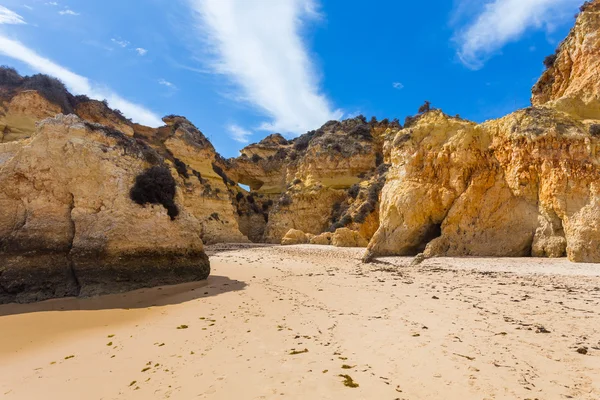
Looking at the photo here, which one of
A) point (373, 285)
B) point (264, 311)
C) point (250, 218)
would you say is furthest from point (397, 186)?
point (250, 218)

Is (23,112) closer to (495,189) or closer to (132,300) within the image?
(132,300)

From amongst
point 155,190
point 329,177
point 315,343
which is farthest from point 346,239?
point 315,343

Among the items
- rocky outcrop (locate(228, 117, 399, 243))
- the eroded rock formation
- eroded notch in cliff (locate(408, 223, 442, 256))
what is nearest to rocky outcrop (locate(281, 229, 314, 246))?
rocky outcrop (locate(228, 117, 399, 243))

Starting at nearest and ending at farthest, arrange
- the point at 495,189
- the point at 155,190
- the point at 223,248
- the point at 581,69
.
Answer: the point at 155,190
the point at 495,189
the point at 581,69
the point at 223,248

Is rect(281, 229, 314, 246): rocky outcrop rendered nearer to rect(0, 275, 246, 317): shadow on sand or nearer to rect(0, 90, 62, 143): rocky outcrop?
rect(0, 275, 246, 317): shadow on sand

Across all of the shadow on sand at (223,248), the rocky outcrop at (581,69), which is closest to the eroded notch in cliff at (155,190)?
the shadow on sand at (223,248)

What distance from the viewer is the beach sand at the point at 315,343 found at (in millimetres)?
2730

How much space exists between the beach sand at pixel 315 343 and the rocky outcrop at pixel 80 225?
72 cm

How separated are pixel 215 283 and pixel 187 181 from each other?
21979mm

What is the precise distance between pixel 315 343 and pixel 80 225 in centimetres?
682

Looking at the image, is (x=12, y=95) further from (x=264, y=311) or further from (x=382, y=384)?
(x=382, y=384)

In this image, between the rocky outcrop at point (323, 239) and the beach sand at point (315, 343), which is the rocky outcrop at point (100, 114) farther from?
the beach sand at point (315, 343)

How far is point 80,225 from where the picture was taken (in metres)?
7.59

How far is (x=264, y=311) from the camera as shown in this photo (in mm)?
5547
